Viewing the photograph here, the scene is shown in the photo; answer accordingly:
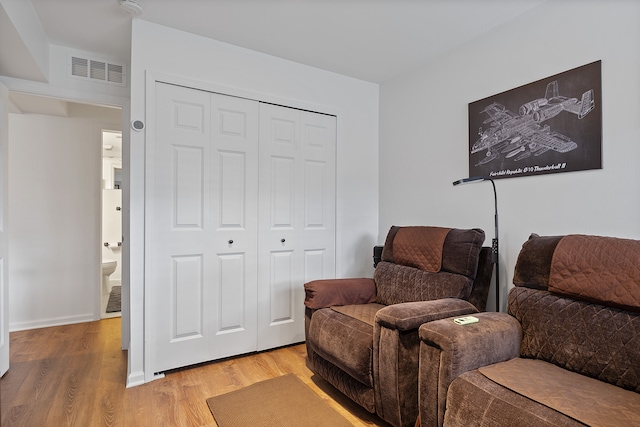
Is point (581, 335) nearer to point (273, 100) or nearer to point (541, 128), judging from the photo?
point (541, 128)

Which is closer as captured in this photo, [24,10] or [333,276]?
[24,10]

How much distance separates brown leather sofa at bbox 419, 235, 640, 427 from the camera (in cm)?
117

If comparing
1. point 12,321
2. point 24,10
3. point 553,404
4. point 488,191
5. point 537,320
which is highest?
point 24,10

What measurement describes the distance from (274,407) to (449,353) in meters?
1.10

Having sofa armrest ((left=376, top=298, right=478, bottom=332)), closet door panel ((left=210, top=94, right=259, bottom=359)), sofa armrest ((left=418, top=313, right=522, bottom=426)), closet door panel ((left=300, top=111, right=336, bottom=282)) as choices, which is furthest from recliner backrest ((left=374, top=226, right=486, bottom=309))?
closet door panel ((left=210, top=94, right=259, bottom=359))

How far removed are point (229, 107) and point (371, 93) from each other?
1.46 meters

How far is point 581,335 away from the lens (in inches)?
57.9

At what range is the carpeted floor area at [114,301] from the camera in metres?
3.89

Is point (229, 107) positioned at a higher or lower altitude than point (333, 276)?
higher

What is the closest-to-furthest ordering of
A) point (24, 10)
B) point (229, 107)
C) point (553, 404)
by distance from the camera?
point (553, 404) → point (24, 10) → point (229, 107)

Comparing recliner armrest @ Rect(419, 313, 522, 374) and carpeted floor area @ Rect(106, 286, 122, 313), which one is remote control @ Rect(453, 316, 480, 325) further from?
→ carpeted floor area @ Rect(106, 286, 122, 313)

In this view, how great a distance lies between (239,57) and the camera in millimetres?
2605

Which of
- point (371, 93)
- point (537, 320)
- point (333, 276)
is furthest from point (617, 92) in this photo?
point (333, 276)

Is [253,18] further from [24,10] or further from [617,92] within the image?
[617,92]
